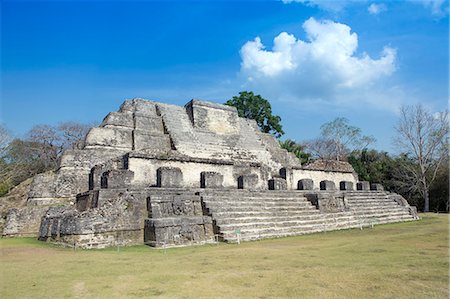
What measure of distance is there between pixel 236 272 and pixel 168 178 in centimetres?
564

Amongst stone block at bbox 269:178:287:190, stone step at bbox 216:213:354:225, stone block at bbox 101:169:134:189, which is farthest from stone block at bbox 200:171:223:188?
stone block at bbox 269:178:287:190

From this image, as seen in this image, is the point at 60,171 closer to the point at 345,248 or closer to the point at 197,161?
the point at 197,161

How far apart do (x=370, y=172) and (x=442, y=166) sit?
4914mm

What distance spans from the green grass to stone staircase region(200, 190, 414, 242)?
155cm

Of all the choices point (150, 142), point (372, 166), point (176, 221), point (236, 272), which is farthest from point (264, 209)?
point (372, 166)

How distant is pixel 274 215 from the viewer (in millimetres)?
9219

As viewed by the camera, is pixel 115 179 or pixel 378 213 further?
pixel 378 213

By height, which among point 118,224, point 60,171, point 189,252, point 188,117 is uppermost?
point 188,117

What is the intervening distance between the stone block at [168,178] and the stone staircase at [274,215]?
3.91 ft

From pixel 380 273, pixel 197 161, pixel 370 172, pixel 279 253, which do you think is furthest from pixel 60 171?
pixel 370 172

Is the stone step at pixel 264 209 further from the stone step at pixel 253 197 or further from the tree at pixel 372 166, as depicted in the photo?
the tree at pixel 372 166

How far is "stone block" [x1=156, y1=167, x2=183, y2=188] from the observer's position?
9.46 meters

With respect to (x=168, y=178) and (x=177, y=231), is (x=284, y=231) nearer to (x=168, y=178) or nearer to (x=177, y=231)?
(x=177, y=231)

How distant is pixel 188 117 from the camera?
15555mm
